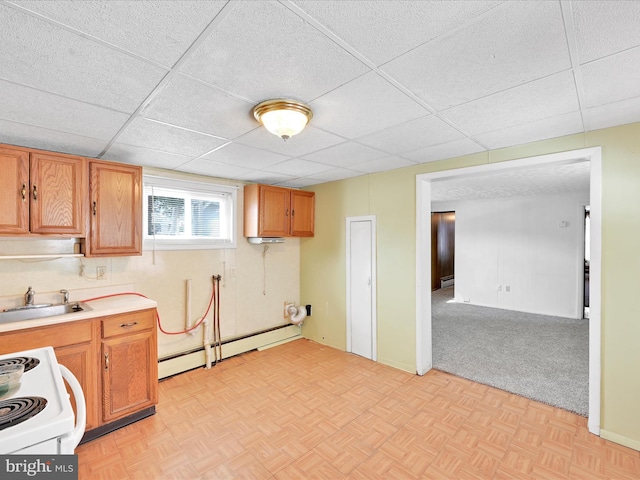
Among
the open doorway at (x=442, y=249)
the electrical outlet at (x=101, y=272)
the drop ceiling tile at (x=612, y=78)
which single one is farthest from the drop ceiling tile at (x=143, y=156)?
the open doorway at (x=442, y=249)

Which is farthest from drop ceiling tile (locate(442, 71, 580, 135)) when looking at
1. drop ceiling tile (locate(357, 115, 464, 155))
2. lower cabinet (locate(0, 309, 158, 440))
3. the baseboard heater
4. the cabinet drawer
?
the baseboard heater

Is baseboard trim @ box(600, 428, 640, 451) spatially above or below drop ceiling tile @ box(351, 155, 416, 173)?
below

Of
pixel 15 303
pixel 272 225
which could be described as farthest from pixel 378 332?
pixel 15 303

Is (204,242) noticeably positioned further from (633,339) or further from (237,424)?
(633,339)

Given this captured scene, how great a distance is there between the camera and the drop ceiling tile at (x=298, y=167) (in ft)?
10.7

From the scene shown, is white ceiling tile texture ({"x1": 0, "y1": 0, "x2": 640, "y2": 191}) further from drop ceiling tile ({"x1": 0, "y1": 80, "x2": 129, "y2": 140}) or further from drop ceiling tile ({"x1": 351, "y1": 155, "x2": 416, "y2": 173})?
drop ceiling tile ({"x1": 351, "y1": 155, "x2": 416, "y2": 173})

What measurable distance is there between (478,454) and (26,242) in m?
3.99

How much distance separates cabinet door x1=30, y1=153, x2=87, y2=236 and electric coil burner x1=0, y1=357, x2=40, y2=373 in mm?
1324

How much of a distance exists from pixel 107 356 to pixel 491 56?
3200mm

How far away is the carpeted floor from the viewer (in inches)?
125

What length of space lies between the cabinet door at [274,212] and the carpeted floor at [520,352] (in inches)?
101

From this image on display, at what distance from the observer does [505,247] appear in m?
6.64

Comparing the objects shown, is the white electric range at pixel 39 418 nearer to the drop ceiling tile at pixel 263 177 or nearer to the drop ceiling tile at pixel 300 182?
the drop ceiling tile at pixel 263 177

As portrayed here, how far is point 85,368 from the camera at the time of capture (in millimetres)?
2373
